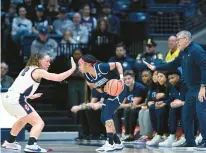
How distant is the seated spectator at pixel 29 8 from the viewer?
18252 mm

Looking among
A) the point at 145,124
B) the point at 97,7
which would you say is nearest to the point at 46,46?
the point at 97,7

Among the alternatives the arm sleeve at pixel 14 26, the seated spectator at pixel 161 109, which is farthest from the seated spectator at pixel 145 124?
the arm sleeve at pixel 14 26

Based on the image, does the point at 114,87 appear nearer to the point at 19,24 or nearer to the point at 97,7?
the point at 19,24

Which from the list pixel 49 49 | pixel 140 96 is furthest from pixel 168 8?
pixel 140 96

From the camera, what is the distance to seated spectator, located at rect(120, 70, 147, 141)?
1370 cm

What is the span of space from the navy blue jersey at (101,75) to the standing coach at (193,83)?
1317 millimetres

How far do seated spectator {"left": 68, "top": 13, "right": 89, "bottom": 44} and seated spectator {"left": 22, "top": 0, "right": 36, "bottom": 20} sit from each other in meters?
1.46

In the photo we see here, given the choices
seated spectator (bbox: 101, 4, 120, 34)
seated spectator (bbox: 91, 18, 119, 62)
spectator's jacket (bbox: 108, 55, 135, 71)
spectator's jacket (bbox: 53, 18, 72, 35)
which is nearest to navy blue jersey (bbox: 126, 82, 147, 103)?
spectator's jacket (bbox: 108, 55, 135, 71)

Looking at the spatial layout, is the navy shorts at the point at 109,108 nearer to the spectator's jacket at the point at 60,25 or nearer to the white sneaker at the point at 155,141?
the white sneaker at the point at 155,141

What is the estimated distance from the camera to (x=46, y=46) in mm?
16750

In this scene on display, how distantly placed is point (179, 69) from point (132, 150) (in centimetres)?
245

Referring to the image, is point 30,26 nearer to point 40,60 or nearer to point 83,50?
point 83,50

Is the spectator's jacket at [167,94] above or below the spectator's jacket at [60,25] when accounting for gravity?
below

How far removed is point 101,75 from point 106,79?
0.14 m
